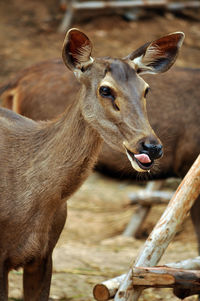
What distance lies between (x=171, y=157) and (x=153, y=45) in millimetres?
2229

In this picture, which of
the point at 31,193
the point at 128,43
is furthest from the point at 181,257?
the point at 128,43

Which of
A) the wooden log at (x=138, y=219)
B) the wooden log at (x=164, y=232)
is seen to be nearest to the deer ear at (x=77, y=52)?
the wooden log at (x=164, y=232)

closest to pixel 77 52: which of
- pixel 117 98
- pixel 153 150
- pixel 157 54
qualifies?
pixel 117 98

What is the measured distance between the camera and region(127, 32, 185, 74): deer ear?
438 centimetres

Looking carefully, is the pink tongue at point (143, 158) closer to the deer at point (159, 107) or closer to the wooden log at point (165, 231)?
the wooden log at point (165, 231)

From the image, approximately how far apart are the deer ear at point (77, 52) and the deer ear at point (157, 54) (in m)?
0.32

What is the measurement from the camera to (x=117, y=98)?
402 centimetres

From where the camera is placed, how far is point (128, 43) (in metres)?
13.1

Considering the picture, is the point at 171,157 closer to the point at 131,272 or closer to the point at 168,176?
the point at 168,176

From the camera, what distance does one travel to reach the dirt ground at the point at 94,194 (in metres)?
6.09

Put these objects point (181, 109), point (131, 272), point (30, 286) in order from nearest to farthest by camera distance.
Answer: point (131, 272)
point (30, 286)
point (181, 109)

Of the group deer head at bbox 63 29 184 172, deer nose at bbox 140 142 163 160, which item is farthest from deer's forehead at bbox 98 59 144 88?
deer nose at bbox 140 142 163 160

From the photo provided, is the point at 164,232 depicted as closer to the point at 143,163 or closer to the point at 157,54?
the point at 143,163

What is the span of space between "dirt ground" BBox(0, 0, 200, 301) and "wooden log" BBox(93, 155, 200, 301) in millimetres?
1350
